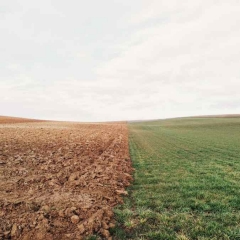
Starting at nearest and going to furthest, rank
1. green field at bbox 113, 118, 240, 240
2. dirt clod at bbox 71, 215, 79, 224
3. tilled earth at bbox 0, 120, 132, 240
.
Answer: green field at bbox 113, 118, 240, 240
tilled earth at bbox 0, 120, 132, 240
dirt clod at bbox 71, 215, 79, 224

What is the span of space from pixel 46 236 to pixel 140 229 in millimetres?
2261

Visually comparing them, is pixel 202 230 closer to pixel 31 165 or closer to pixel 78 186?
pixel 78 186

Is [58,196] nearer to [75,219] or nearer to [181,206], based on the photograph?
[75,219]

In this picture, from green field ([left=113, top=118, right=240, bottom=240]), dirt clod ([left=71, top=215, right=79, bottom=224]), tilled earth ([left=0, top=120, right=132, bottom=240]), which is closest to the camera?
green field ([left=113, top=118, right=240, bottom=240])

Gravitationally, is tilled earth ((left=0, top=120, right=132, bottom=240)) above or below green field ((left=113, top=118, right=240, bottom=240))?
above

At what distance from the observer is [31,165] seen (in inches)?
533

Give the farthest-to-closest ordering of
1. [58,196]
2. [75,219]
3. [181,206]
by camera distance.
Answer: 1. [58,196]
2. [181,206]
3. [75,219]

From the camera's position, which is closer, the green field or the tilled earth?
the green field

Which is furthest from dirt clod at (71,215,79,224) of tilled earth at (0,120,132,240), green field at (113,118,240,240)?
green field at (113,118,240,240)

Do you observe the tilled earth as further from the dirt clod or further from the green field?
the green field

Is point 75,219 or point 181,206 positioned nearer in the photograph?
point 75,219

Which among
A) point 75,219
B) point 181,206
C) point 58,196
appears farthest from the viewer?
point 58,196

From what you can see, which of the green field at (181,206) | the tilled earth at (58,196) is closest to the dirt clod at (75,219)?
the tilled earth at (58,196)

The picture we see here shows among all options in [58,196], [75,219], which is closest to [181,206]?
[75,219]
